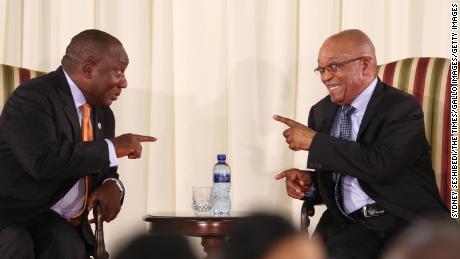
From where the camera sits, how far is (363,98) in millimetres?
3191

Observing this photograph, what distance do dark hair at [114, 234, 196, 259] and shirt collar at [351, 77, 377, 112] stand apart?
99.2 inches

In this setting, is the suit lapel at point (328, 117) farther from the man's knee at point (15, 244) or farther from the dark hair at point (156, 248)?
the dark hair at point (156, 248)

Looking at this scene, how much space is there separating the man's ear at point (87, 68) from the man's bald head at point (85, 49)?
0.01 metres

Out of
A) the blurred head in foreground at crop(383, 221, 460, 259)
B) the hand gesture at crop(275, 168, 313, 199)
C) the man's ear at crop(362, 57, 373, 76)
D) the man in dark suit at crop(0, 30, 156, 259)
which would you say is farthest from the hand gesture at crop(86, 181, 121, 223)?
the blurred head in foreground at crop(383, 221, 460, 259)

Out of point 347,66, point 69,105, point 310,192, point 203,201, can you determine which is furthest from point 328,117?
point 69,105

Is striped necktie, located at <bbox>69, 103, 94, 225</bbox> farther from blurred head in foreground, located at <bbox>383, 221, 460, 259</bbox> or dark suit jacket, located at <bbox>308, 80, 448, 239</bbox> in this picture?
blurred head in foreground, located at <bbox>383, 221, 460, 259</bbox>

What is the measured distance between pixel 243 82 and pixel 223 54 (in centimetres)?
22

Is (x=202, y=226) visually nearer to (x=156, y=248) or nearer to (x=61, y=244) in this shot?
(x=61, y=244)

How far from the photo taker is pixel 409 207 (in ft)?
9.70

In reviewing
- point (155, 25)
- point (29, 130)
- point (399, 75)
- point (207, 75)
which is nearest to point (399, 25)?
point (399, 75)

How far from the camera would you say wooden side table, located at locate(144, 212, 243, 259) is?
3176 mm

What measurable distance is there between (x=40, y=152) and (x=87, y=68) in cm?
47

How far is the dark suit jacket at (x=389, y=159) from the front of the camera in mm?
2930

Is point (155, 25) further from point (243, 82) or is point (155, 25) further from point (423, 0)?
point (423, 0)
